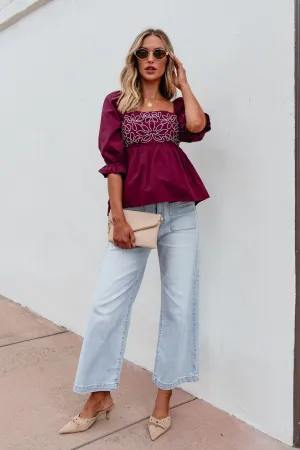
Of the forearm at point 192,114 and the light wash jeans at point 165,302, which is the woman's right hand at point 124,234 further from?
the forearm at point 192,114

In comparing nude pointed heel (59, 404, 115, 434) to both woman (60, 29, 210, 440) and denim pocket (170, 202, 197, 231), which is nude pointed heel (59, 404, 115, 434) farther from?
denim pocket (170, 202, 197, 231)

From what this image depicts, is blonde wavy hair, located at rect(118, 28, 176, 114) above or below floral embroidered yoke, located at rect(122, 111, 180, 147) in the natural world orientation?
above

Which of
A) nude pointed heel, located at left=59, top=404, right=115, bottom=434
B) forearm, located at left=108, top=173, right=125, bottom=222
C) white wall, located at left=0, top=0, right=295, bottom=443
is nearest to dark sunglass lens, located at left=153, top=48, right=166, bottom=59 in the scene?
white wall, located at left=0, top=0, right=295, bottom=443

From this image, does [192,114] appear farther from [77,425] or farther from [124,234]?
[77,425]

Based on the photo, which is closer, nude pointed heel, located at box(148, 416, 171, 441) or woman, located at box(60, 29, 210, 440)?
woman, located at box(60, 29, 210, 440)

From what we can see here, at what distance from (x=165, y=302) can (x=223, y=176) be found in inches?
27.5

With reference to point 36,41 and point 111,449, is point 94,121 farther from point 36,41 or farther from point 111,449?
point 111,449

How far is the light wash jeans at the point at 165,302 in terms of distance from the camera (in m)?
2.40

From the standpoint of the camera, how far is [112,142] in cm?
231

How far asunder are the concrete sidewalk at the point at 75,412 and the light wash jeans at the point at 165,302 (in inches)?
9.7

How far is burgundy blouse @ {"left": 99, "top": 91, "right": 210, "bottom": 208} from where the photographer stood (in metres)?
2.30

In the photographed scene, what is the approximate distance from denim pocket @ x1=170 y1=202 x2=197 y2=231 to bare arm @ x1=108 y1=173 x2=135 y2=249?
0.69 feet

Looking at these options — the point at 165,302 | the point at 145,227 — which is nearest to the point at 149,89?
the point at 145,227

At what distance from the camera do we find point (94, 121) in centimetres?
357
